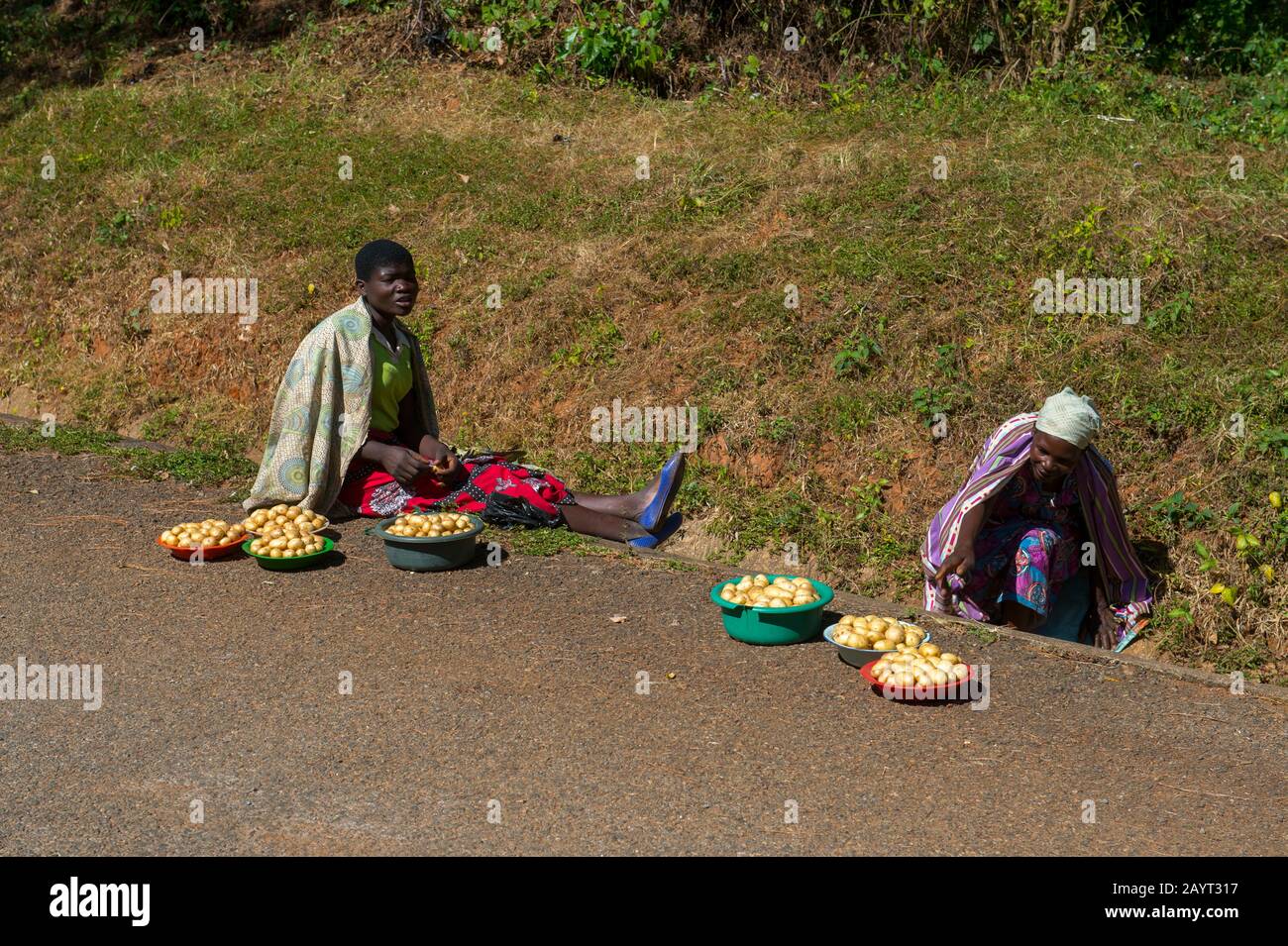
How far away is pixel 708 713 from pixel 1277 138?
7.24 meters

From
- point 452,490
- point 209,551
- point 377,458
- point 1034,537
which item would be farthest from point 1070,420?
point 209,551

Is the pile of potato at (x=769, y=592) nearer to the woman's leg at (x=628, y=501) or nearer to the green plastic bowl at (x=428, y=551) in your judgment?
the woman's leg at (x=628, y=501)

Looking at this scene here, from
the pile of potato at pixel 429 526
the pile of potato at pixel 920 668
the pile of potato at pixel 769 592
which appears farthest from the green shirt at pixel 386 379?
the pile of potato at pixel 920 668

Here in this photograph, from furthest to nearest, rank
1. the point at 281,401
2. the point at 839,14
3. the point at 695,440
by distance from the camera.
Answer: the point at 839,14, the point at 695,440, the point at 281,401

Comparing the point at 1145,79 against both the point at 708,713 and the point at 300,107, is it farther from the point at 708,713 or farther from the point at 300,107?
the point at 708,713

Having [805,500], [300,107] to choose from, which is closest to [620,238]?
[805,500]

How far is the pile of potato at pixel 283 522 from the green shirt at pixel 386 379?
673 millimetres

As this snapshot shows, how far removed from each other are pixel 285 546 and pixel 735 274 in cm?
378

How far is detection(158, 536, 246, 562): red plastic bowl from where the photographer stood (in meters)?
6.85

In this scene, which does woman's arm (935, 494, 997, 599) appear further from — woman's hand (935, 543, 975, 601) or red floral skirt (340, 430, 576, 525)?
red floral skirt (340, 430, 576, 525)

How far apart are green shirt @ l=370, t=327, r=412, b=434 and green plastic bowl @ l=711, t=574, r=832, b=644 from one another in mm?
2431

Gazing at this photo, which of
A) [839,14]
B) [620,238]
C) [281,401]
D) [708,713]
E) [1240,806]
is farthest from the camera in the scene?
[839,14]
